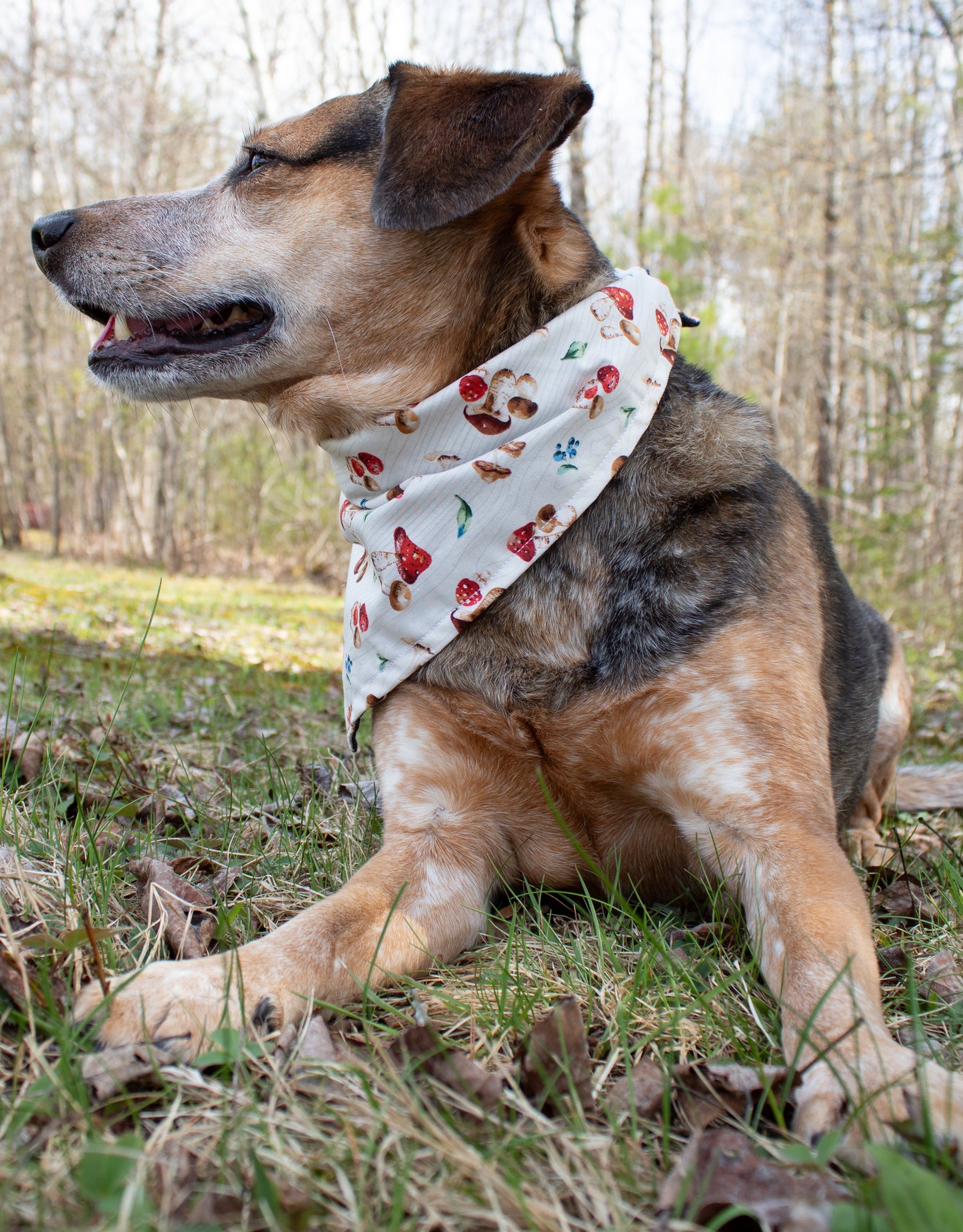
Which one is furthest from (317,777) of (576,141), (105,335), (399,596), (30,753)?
(576,141)

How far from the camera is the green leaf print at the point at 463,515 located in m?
2.55

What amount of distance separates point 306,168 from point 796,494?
5.94 feet

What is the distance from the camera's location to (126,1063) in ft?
4.97

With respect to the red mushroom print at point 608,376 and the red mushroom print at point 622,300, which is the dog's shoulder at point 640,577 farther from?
the red mushroom print at point 622,300

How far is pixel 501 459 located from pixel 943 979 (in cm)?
167

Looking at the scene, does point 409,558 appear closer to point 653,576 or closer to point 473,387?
point 473,387

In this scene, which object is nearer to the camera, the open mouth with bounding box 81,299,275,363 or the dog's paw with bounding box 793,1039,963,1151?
the dog's paw with bounding box 793,1039,963,1151

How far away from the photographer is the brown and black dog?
1988 millimetres

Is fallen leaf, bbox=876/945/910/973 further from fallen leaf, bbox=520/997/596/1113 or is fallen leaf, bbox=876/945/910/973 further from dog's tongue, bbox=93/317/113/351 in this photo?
dog's tongue, bbox=93/317/113/351

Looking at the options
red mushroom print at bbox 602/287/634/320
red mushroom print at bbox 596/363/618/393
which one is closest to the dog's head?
red mushroom print at bbox 602/287/634/320

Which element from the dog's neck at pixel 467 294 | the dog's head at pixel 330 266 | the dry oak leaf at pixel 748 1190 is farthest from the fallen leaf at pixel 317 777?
the dry oak leaf at pixel 748 1190

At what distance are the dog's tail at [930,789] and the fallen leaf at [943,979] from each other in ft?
6.16

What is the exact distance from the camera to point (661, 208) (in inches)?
395

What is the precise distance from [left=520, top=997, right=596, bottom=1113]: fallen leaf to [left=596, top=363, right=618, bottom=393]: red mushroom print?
1.56 metres
